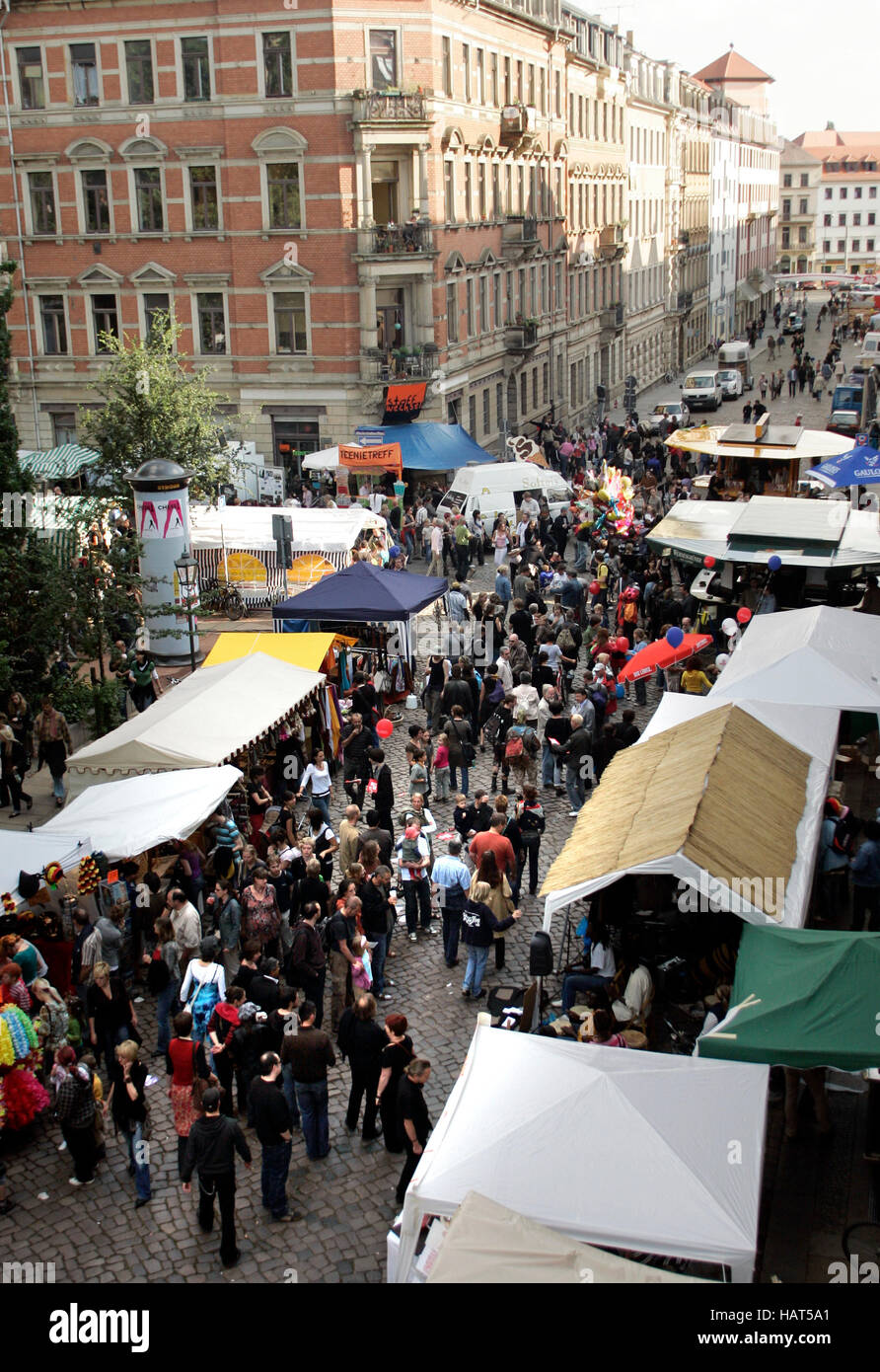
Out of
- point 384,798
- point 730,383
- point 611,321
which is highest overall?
point 611,321

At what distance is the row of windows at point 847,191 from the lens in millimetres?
155750

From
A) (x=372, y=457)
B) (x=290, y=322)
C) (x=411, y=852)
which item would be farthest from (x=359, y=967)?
(x=290, y=322)

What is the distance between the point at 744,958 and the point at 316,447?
1144 inches

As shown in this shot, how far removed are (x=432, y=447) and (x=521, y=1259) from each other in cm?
2991

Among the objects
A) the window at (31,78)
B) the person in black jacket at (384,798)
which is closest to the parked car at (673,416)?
the window at (31,78)

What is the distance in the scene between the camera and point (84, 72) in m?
35.7

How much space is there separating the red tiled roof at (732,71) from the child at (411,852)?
126126 millimetres

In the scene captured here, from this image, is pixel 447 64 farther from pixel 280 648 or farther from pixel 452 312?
pixel 280 648

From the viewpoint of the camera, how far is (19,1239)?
9.20 metres

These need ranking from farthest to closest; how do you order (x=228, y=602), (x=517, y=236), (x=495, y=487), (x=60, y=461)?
(x=517, y=236) < (x=60, y=461) < (x=495, y=487) < (x=228, y=602)

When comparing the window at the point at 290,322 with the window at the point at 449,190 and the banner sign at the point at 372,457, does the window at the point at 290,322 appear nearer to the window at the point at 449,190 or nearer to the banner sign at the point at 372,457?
the window at the point at 449,190

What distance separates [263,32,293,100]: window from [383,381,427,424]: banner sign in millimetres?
7898

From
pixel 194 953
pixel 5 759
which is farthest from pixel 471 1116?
pixel 5 759
